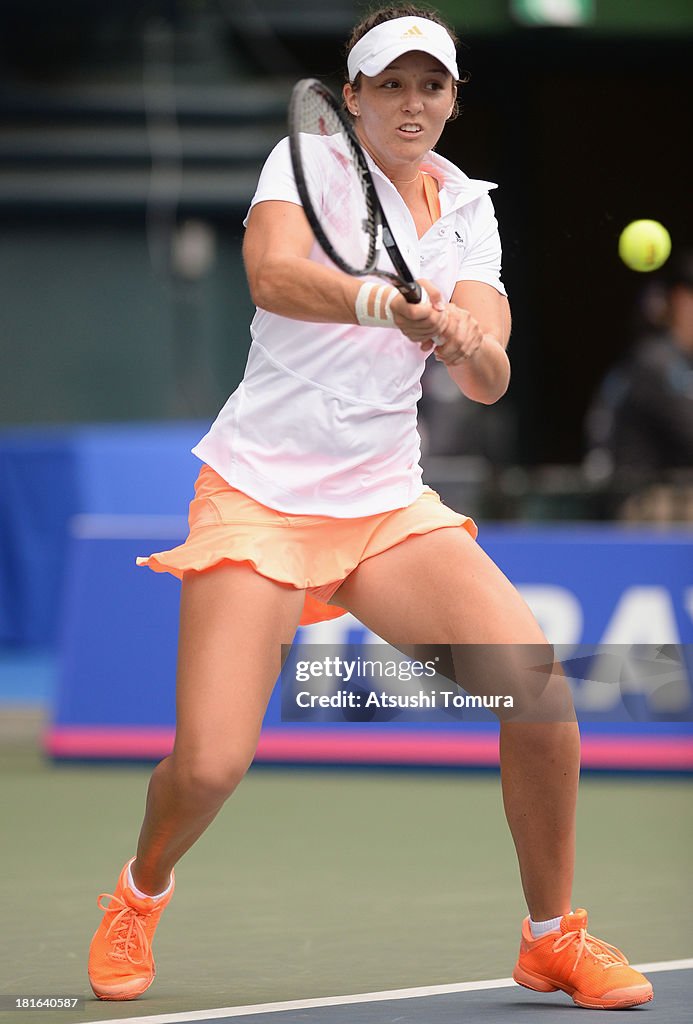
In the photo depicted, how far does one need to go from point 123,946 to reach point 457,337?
4.20ft

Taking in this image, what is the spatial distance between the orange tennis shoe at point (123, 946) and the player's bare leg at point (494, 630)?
0.65 meters

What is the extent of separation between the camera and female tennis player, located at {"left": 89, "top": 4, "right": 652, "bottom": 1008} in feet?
10.9

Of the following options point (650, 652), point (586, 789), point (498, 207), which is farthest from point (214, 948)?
point (586, 789)

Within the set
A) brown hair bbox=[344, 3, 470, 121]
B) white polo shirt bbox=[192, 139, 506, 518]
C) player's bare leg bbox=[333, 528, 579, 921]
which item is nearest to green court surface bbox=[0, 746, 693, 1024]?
player's bare leg bbox=[333, 528, 579, 921]

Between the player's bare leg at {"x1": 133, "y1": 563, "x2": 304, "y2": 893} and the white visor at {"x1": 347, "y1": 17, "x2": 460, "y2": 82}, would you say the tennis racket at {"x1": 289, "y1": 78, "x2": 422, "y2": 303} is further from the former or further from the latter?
the player's bare leg at {"x1": 133, "y1": 563, "x2": 304, "y2": 893}

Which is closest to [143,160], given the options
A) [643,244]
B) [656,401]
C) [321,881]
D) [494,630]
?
[656,401]

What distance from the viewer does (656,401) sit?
8320 mm

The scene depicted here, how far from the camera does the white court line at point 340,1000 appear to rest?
3416 millimetres

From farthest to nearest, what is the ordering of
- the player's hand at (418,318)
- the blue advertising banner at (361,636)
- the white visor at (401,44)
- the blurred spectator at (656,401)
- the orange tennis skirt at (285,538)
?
the blurred spectator at (656,401) → the blue advertising banner at (361,636) → the orange tennis skirt at (285,538) → the white visor at (401,44) → the player's hand at (418,318)

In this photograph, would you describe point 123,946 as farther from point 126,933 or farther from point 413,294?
point 413,294

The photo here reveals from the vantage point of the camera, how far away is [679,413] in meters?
8.32

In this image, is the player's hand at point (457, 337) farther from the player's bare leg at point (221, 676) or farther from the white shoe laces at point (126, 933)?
the white shoe laces at point (126, 933)

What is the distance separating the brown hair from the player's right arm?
1.00ft

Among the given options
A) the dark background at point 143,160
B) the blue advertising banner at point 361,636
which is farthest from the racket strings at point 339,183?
the dark background at point 143,160
